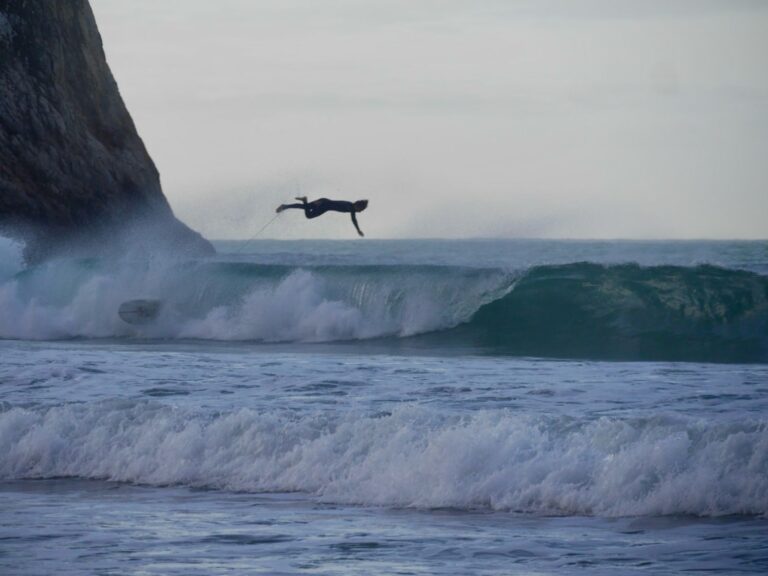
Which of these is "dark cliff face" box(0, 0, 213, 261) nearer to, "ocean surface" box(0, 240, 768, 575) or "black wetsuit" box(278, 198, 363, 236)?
"ocean surface" box(0, 240, 768, 575)

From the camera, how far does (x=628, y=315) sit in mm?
25750

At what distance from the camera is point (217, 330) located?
2875 cm

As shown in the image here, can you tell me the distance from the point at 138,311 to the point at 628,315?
438 inches

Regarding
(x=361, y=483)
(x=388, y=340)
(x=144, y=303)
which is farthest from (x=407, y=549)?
(x=144, y=303)

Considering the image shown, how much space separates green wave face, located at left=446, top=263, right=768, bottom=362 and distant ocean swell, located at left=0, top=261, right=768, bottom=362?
0.08ft

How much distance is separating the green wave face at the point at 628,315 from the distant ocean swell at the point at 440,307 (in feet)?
0.08

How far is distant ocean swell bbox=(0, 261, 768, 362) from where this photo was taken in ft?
80.4

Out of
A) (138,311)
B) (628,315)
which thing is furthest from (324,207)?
(138,311)

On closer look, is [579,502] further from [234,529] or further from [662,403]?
[662,403]

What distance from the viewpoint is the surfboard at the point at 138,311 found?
30.3 meters

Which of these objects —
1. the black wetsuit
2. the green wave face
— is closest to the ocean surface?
the green wave face

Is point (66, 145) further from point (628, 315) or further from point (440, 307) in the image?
point (628, 315)

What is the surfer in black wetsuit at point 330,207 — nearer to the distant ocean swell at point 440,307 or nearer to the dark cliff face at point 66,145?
the distant ocean swell at point 440,307

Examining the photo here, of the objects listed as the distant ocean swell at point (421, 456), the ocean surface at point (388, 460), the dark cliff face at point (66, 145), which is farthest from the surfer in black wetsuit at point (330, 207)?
the dark cliff face at point (66, 145)
